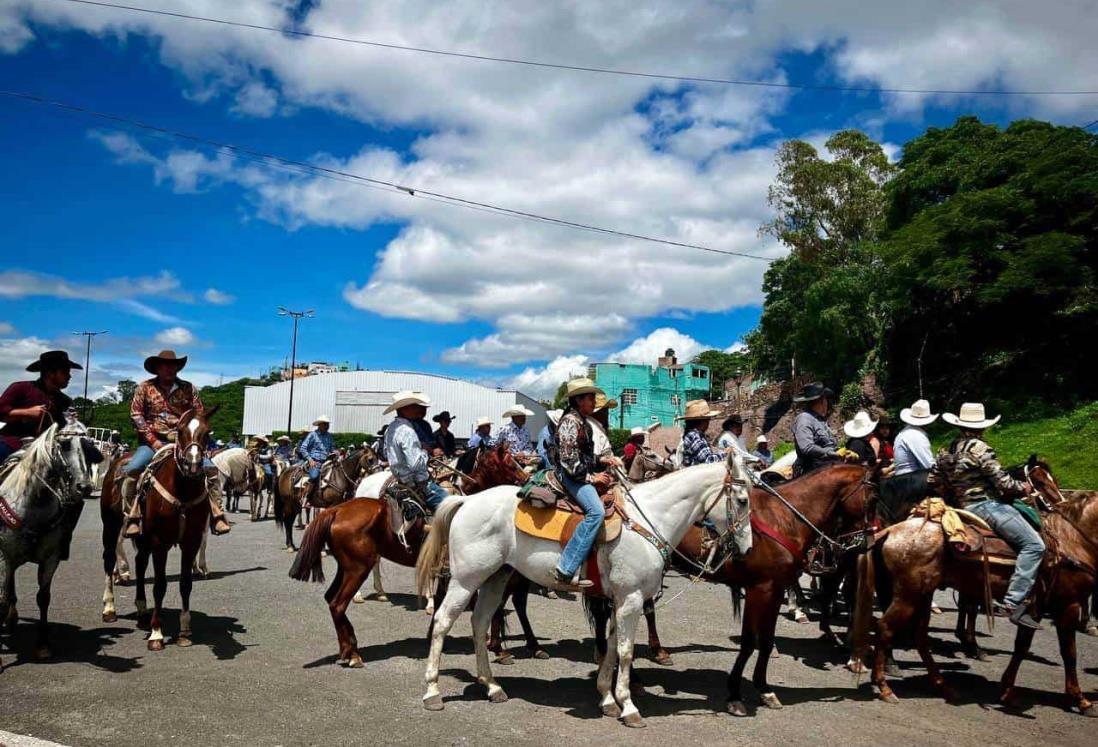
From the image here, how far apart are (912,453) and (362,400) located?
54.3 meters

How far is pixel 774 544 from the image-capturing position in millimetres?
6500

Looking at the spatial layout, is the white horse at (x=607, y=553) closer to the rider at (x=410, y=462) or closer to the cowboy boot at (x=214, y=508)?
the rider at (x=410, y=462)

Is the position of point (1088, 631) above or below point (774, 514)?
below

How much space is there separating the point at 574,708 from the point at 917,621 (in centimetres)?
341

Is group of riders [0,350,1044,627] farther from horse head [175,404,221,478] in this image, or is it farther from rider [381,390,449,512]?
horse head [175,404,221,478]

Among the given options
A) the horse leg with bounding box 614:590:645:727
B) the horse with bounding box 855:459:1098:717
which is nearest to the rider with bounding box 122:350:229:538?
the horse leg with bounding box 614:590:645:727

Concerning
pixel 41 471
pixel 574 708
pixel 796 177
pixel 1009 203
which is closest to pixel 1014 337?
pixel 1009 203

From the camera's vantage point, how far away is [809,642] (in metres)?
8.47

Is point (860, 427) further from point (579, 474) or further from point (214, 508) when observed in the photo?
point (214, 508)

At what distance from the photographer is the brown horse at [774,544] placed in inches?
246

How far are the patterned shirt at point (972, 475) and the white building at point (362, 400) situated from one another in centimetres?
5058

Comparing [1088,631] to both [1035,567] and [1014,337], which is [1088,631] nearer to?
[1035,567]

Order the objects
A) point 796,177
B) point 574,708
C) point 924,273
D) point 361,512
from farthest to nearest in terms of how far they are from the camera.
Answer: point 796,177
point 924,273
point 361,512
point 574,708

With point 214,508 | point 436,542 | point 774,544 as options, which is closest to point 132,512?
point 214,508
